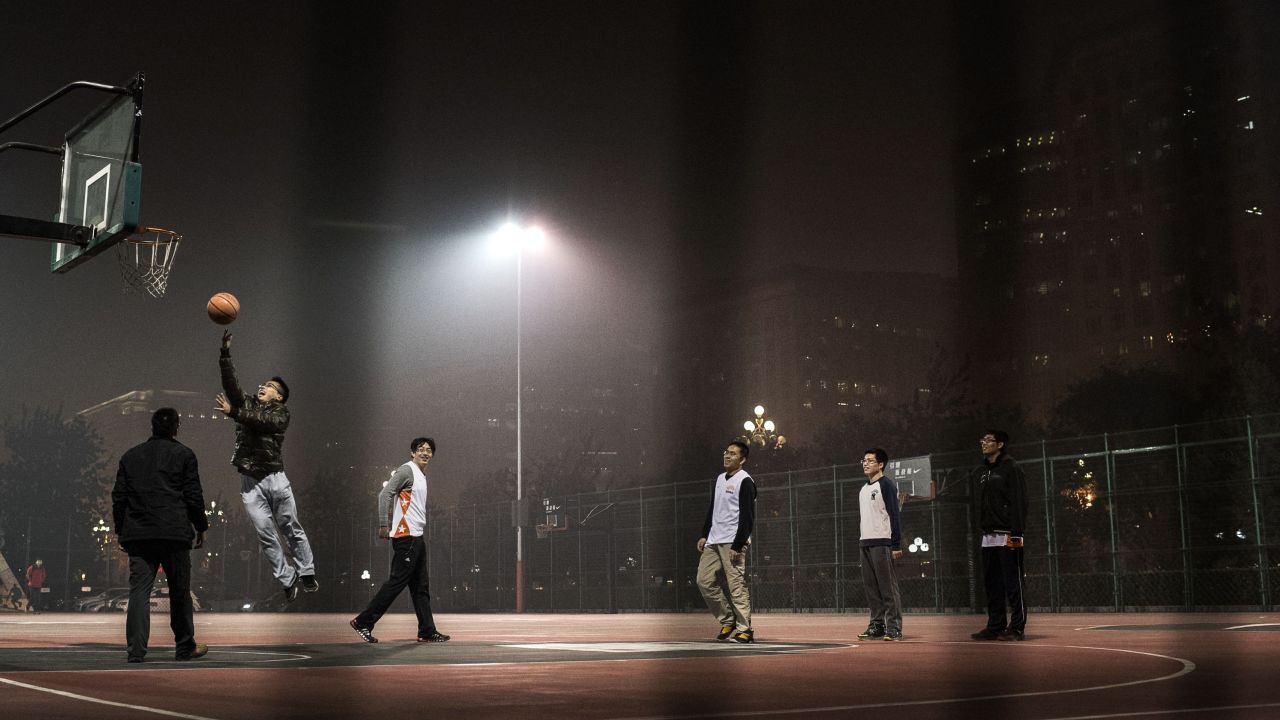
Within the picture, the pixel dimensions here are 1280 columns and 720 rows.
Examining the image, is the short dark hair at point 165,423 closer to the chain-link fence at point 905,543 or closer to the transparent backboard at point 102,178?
the transparent backboard at point 102,178

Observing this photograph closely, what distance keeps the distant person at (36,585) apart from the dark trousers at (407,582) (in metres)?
26.5

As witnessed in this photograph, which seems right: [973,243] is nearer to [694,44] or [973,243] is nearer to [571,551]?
[571,551]

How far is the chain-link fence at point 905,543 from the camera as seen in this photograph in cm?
2262

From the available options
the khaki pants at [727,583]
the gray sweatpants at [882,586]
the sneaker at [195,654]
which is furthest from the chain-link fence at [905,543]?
the sneaker at [195,654]

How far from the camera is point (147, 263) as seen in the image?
13562 millimetres

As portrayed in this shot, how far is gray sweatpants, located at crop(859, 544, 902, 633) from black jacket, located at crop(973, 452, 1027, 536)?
924mm

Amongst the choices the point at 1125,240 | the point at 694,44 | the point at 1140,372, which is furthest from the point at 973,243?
the point at 694,44

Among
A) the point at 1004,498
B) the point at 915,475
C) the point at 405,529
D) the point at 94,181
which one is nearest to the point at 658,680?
the point at 405,529

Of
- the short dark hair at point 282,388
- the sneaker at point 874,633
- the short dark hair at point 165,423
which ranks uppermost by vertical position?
the short dark hair at point 282,388

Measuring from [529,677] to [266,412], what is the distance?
155 inches

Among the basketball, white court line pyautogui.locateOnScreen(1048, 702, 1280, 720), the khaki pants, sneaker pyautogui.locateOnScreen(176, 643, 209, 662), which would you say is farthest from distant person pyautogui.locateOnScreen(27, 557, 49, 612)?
white court line pyautogui.locateOnScreen(1048, 702, 1280, 720)

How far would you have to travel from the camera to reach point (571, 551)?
34906mm

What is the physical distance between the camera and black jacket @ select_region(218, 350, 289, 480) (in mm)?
10344

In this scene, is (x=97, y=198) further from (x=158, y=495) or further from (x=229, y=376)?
(x=158, y=495)
